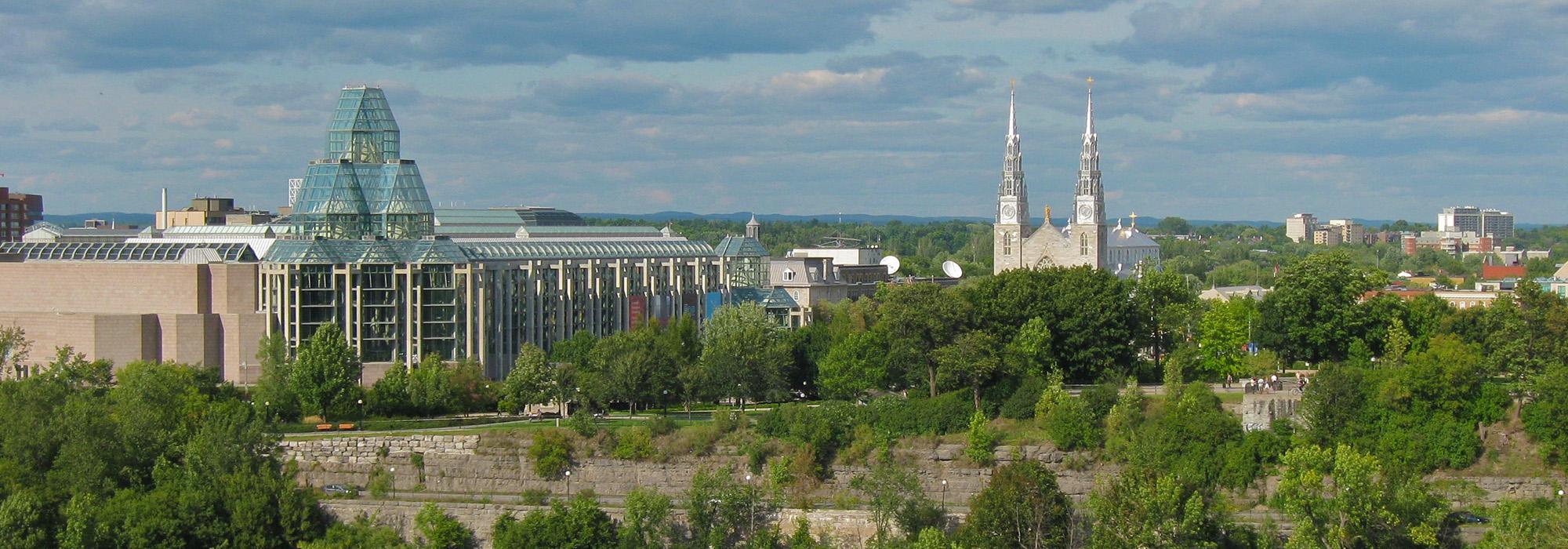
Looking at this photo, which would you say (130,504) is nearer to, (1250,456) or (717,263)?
(1250,456)

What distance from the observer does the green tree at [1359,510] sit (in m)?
64.7

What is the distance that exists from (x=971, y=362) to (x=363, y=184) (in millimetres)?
41671

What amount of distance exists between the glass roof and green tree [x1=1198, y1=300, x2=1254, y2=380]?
1818 inches

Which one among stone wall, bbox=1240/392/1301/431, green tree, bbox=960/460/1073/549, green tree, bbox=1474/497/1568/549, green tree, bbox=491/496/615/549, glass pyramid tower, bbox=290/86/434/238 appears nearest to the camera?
green tree, bbox=1474/497/1568/549

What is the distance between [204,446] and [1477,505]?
44533mm

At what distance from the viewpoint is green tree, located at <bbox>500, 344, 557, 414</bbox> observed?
8631cm

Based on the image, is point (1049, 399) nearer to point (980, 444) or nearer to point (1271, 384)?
point (980, 444)

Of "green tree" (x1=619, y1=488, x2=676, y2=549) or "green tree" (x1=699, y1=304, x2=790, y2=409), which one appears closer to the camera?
"green tree" (x1=619, y1=488, x2=676, y2=549)

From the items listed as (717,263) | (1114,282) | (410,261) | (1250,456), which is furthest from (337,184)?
(1250,456)

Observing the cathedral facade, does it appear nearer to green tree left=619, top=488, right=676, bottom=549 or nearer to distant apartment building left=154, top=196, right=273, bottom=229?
distant apartment building left=154, top=196, right=273, bottom=229

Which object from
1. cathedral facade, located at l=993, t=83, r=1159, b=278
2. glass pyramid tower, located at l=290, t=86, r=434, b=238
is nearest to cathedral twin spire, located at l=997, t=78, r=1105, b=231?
cathedral facade, located at l=993, t=83, r=1159, b=278

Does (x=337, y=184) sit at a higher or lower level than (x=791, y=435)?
higher

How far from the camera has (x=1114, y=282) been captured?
297 ft

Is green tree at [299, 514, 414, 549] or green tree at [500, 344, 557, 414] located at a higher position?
green tree at [500, 344, 557, 414]
